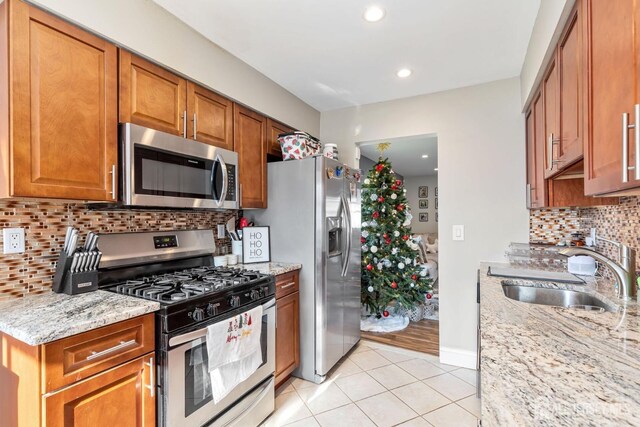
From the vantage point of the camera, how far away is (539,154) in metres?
2.12

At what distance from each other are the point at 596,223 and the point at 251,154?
98.7 inches

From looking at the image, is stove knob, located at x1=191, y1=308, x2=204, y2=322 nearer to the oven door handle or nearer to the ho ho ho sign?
the oven door handle

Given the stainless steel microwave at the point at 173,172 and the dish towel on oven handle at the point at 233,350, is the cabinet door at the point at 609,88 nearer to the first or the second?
the dish towel on oven handle at the point at 233,350

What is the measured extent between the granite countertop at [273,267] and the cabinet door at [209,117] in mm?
892

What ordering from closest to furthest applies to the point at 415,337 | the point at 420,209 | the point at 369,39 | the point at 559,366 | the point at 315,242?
the point at 559,366 < the point at 369,39 < the point at 315,242 < the point at 415,337 < the point at 420,209

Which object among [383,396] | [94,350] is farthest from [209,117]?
[383,396]

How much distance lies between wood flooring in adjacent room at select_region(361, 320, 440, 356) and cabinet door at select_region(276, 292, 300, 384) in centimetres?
117

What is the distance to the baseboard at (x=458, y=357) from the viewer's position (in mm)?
2703

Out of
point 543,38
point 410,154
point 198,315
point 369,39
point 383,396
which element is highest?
point 369,39

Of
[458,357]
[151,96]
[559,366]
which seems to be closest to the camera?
[559,366]

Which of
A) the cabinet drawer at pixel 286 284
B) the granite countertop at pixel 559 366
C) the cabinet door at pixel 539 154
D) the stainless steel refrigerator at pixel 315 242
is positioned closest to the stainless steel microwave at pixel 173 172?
the stainless steel refrigerator at pixel 315 242

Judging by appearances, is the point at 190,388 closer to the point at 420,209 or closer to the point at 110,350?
the point at 110,350

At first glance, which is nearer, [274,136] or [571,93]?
[571,93]

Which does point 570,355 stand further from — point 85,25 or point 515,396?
point 85,25
